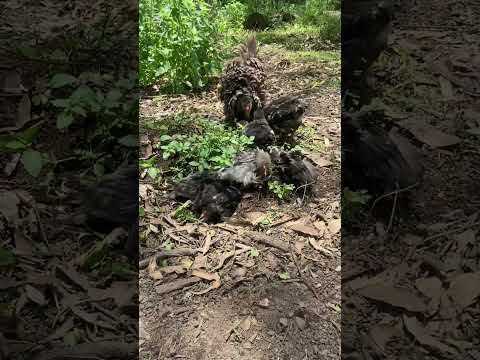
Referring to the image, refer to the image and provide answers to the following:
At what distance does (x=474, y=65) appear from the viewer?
2223 mm

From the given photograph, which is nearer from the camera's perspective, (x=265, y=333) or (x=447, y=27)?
(x=265, y=333)

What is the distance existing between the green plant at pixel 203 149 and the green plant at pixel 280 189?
0.18m

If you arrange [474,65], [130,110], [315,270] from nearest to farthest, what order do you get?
[315,270], [130,110], [474,65]

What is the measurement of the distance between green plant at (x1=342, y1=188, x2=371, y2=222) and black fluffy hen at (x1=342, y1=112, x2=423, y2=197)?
0.03 meters

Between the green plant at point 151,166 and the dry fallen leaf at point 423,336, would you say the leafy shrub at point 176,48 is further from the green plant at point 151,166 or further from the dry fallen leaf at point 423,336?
the dry fallen leaf at point 423,336

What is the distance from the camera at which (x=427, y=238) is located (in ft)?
5.43

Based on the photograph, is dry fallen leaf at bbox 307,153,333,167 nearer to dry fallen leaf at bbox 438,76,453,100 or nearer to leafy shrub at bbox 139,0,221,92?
dry fallen leaf at bbox 438,76,453,100

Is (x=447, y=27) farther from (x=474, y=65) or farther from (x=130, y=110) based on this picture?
(x=130, y=110)

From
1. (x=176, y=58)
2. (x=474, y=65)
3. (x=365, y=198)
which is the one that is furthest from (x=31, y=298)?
(x=474, y=65)

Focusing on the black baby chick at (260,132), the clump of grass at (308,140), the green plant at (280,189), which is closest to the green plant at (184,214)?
the green plant at (280,189)

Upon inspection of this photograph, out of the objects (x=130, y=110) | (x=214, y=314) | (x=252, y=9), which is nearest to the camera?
(x=214, y=314)

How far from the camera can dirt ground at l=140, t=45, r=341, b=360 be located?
1.40 metres

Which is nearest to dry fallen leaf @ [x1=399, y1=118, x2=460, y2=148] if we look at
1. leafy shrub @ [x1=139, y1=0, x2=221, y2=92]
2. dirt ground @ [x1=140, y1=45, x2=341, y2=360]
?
dirt ground @ [x1=140, y1=45, x2=341, y2=360]

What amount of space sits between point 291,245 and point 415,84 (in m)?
0.93
